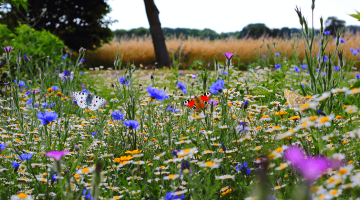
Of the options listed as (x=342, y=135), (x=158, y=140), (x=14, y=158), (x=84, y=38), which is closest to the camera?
(x=342, y=135)

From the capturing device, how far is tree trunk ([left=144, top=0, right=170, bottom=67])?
37.3ft

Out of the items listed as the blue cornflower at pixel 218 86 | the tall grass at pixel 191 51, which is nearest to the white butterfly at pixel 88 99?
the blue cornflower at pixel 218 86

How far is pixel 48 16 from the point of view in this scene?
585 inches

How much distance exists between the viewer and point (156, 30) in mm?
11617

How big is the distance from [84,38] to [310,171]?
15.3 meters

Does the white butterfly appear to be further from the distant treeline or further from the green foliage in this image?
the distant treeline

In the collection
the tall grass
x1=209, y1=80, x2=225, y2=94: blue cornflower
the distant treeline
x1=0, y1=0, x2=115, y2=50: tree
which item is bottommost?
x1=209, y1=80, x2=225, y2=94: blue cornflower

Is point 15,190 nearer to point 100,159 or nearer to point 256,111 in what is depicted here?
point 100,159

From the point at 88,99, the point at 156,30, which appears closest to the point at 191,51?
the point at 156,30

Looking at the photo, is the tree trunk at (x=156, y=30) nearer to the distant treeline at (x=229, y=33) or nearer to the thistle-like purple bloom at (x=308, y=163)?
the thistle-like purple bloom at (x=308, y=163)

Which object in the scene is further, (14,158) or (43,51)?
(43,51)

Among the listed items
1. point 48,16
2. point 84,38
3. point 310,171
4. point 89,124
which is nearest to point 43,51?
point 89,124

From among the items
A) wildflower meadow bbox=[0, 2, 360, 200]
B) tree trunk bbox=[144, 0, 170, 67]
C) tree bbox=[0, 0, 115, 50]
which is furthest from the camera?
tree bbox=[0, 0, 115, 50]

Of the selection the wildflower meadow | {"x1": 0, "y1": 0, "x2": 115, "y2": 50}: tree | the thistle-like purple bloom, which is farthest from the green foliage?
{"x1": 0, "y1": 0, "x2": 115, "y2": 50}: tree
